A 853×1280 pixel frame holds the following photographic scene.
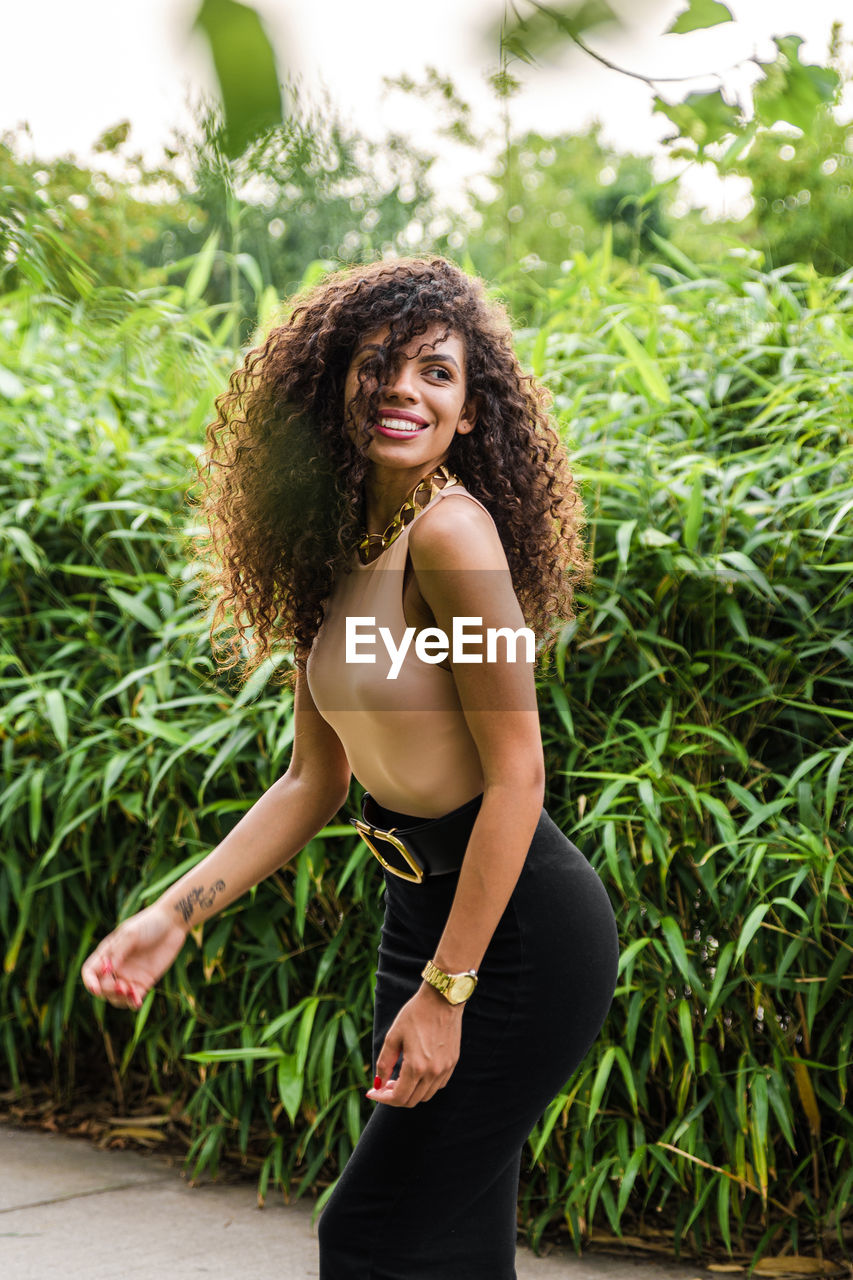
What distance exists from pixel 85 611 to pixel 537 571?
1861 mm

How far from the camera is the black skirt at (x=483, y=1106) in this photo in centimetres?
142

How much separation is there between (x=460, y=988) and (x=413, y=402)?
66cm

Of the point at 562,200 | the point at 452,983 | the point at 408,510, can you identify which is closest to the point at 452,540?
the point at 408,510

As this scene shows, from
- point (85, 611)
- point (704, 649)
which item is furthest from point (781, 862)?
point (85, 611)

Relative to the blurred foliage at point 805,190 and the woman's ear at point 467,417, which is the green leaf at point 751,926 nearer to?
the woman's ear at point 467,417

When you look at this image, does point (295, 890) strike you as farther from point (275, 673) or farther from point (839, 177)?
point (839, 177)

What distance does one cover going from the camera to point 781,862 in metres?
2.40

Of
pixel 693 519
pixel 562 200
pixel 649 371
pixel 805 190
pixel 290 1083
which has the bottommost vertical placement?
pixel 290 1083

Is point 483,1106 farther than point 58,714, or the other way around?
point 58,714

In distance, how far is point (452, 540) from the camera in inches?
53.6

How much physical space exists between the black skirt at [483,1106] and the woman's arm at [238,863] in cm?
25

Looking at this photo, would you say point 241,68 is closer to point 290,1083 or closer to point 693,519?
point 693,519

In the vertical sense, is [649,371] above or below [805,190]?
below

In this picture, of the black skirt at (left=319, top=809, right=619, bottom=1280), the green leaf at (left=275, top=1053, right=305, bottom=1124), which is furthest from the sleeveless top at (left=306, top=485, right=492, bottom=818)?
the green leaf at (left=275, top=1053, right=305, bottom=1124)
